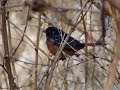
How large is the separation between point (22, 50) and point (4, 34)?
2.51m

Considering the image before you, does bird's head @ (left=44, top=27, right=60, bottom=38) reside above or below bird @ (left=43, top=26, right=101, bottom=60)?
above

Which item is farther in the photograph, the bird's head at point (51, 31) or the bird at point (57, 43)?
the bird's head at point (51, 31)

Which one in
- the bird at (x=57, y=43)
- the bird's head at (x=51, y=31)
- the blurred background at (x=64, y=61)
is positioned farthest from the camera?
the bird's head at (x=51, y=31)

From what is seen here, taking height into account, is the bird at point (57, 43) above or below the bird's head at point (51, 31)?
below

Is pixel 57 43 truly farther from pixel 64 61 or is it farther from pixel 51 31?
pixel 51 31

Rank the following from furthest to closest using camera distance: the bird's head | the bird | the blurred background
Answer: the bird's head, the bird, the blurred background

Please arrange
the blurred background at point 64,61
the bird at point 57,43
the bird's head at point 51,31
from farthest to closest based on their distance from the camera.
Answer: the bird's head at point 51,31
the bird at point 57,43
the blurred background at point 64,61

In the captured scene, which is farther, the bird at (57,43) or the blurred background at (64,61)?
the bird at (57,43)

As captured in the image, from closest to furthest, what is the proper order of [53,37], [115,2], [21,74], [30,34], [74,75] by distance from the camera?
[115,2] < [53,37] < [74,75] < [21,74] < [30,34]

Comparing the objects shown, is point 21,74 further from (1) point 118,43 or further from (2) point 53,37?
(1) point 118,43

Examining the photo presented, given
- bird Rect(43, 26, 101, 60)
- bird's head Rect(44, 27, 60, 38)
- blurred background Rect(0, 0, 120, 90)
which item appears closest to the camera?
blurred background Rect(0, 0, 120, 90)

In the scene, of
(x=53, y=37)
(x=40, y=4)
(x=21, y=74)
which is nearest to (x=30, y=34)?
(x=21, y=74)

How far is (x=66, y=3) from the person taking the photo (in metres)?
2.70

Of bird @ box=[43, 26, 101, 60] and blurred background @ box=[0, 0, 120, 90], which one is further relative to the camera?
bird @ box=[43, 26, 101, 60]
